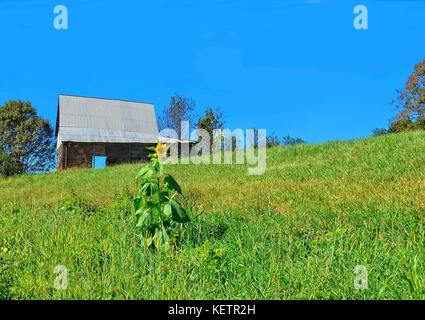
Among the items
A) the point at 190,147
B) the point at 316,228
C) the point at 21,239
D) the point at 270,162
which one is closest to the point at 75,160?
the point at 190,147

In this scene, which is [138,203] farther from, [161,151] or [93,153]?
[93,153]

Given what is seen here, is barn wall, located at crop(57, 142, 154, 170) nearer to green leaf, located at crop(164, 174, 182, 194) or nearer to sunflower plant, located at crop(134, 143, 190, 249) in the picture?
sunflower plant, located at crop(134, 143, 190, 249)

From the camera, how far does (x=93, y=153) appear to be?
27.8 m

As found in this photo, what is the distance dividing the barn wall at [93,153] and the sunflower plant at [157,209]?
74.9 feet

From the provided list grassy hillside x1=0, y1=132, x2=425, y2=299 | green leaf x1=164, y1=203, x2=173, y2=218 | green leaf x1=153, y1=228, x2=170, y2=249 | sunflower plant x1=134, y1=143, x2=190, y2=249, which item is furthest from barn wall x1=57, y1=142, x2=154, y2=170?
green leaf x1=164, y1=203, x2=173, y2=218

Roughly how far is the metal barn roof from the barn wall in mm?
824

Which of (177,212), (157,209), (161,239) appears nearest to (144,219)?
(157,209)

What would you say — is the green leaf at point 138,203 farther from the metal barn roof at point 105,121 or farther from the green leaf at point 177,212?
the metal barn roof at point 105,121

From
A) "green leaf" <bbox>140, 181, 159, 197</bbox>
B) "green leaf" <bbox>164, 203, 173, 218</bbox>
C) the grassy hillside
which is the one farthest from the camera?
"green leaf" <bbox>140, 181, 159, 197</bbox>

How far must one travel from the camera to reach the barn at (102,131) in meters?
27.3

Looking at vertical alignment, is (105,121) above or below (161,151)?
above

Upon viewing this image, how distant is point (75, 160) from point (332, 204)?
83.9ft

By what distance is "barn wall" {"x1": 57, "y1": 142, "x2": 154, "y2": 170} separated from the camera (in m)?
27.2

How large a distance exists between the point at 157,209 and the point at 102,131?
86.6 feet
